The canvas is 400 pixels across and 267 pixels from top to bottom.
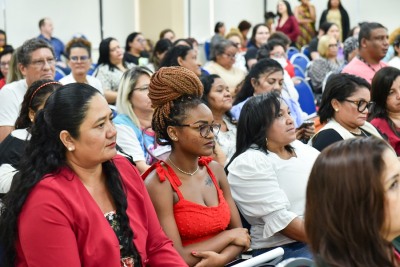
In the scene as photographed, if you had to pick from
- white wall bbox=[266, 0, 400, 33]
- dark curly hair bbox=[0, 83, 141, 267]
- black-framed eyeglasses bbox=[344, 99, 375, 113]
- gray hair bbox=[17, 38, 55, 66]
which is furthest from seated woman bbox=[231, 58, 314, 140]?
white wall bbox=[266, 0, 400, 33]

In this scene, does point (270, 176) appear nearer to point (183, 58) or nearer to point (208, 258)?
point (208, 258)

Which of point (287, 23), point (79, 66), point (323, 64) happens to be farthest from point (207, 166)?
point (287, 23)

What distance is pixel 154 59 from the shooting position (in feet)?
25.0

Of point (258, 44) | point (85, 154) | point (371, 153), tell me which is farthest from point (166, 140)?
point (258, 44)

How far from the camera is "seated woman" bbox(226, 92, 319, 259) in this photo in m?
3.04

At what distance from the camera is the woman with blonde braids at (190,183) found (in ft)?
9.02

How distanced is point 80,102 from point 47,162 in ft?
0.75

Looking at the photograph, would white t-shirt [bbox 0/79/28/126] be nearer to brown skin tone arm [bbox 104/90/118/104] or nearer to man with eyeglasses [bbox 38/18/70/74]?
brown skin tone arm [bbox 104/90/118/104]

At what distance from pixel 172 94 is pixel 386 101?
1.87 m

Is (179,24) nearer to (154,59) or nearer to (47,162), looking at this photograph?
(154,59)

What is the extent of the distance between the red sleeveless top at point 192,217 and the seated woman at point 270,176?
271 mm

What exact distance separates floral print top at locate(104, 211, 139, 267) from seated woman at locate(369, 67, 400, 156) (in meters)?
2.29

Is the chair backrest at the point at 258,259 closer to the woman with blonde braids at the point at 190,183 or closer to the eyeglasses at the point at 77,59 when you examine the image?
the woman with blonde braids at the point at 190,183

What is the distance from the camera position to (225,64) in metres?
6.80
